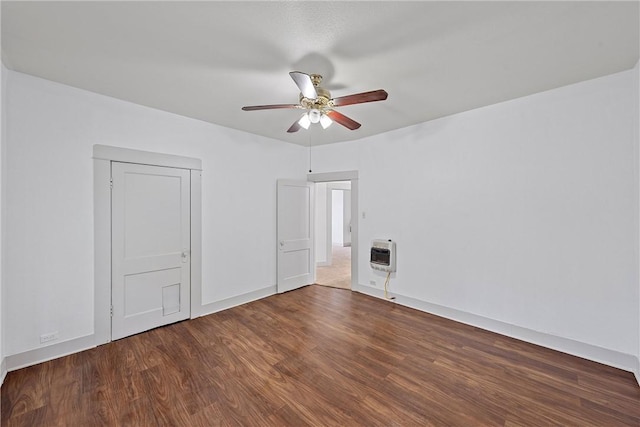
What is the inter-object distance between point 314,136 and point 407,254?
96.5 inches

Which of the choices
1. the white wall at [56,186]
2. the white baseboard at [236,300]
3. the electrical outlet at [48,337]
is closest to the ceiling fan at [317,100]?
the white wall at [56,186]

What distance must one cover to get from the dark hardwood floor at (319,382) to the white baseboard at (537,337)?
0.08 metres

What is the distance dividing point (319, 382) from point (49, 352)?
2588 millimetres

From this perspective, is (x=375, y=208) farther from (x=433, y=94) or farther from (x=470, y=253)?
(x=433, y=94)

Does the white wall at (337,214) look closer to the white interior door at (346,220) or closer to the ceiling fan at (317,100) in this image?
the white interior door at (346,220)

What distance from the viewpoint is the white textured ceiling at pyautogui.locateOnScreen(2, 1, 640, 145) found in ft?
4.99

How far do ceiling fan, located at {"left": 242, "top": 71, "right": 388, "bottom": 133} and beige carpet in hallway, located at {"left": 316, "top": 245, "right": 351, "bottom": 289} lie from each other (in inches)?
130

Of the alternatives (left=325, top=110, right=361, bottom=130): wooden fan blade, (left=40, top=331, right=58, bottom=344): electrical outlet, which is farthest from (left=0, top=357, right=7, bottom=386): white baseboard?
(left=325, top=110, right=361, bottom=130): wooden fan blade

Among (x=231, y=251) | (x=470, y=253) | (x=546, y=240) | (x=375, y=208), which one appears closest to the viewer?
(x=546, y=240)

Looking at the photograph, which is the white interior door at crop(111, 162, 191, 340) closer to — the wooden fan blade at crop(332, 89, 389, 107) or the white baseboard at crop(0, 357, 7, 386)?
the white baseboard at crop(0, 357, 7, 386)


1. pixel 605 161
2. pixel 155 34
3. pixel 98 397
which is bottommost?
pixel 98 397

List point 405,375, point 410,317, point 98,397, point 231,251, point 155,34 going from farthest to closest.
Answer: point 231,251 → point 410,317 → point 405,375 → point 98,397 → point 155,34

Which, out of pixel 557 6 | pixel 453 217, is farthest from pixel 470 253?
pixel 557 6

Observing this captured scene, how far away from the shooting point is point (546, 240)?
2633mm
